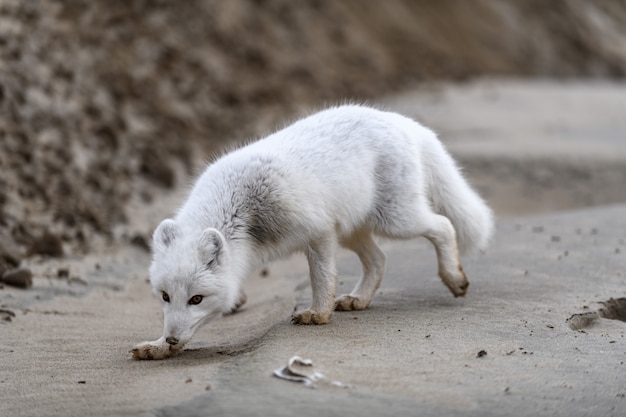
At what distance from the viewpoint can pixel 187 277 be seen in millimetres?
4621

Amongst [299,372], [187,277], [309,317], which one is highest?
[187,277]

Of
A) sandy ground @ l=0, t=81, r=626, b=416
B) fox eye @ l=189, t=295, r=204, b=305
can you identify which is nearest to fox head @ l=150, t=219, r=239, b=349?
fox eye @ l=189, t=295, r=204, b=305

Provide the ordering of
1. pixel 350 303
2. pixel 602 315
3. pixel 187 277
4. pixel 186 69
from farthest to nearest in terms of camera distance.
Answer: pixel 186 69, pixel 350 303, pixel 602 315, pixel 187 277

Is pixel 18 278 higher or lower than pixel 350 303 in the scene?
higher

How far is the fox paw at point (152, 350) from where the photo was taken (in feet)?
15.6

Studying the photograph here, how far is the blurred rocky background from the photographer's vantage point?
919 cm

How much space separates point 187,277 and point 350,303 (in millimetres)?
1330

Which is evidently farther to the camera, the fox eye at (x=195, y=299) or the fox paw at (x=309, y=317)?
A: the fox paw at (x=309, y=317)

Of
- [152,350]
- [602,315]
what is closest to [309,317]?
[152,350]

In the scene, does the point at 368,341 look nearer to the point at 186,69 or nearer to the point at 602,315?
the point at 602,315

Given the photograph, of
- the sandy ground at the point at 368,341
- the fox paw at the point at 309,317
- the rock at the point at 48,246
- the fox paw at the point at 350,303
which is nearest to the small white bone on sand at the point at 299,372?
the sandy ground at the point at 368,341

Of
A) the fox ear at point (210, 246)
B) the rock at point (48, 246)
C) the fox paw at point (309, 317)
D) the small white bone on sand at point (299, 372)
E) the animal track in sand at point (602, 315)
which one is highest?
the rock at point (48, 246)

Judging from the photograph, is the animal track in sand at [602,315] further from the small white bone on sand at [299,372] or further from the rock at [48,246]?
the rock at [48,246]

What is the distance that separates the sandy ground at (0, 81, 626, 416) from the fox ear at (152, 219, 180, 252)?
0.57 meters
